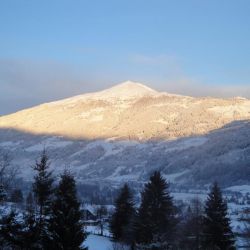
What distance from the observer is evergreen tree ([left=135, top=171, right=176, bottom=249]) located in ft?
179

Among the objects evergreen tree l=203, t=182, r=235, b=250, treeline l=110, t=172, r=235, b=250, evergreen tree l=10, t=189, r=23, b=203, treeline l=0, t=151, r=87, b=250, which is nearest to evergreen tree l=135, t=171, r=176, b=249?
treeline l=110, t=172, r=235, b=250

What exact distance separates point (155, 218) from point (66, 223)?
20772 millimetres

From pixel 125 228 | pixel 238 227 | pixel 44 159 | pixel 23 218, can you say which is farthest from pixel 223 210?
pixel 238 227

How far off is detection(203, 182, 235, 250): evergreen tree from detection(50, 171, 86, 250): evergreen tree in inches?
1029

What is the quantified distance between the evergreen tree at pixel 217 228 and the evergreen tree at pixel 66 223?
26.1 m

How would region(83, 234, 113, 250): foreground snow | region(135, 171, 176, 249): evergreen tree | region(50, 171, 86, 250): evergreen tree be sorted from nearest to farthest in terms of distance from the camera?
1. region(50, 171, 86, 250): evergreen tree
2. region(135, 171, 176, 249): evergreen tree
3. region(83, 234, 113, 250): foreground snow

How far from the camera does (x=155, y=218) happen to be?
181 ft

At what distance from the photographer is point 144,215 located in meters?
55.5

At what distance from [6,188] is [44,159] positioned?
1136 centimetres

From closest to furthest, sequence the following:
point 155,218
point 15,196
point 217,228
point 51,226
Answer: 1. point 51,226
2. point 155,218
3. point 217,228
4. point 15,196

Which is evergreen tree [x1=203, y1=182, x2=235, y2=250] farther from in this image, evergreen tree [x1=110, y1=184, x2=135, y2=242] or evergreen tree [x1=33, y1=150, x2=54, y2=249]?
evergreen tree [x1=33, y1=150, x2=54, y2=249]

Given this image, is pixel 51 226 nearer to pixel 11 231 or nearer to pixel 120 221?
pixel 11 231

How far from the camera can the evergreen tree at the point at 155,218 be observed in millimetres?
54541

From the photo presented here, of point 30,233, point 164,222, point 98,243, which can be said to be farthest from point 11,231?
point 98,243
